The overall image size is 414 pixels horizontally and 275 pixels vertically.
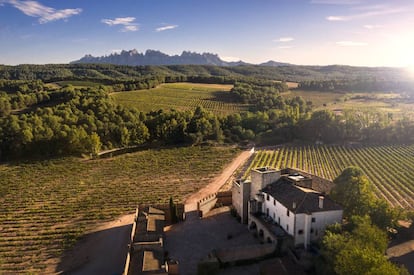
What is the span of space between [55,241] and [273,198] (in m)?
22.1

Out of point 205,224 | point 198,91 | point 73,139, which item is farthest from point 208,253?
point 198,91

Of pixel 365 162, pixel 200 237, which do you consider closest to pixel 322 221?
pixel 200 237

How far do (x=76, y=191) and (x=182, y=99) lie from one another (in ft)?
230

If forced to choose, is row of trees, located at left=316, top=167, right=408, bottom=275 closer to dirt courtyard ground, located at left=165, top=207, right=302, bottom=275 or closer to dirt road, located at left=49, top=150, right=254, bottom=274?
dirt courtyard ground, located at left=165, top=207, right=302, bottom=275

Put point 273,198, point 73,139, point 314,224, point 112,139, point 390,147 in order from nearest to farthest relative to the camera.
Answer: point 314,224, point 273,198, point 73,139, point 390,147, point 112,139

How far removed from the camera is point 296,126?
268ft

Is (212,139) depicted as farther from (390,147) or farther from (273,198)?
(273,198)

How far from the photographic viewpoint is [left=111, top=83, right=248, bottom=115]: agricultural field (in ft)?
337

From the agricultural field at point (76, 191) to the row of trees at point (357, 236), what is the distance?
21.3 metres

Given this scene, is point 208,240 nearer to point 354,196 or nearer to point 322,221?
point 322,221

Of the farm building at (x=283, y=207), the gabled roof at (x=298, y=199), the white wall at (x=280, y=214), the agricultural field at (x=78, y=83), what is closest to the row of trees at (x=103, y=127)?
the agricultural field at (x=78, y=83)

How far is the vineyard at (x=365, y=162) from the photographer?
46.9 m

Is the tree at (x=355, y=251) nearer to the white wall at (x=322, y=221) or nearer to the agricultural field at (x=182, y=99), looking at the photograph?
the white wall at (x=322, y=221)

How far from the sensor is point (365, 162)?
200ft
